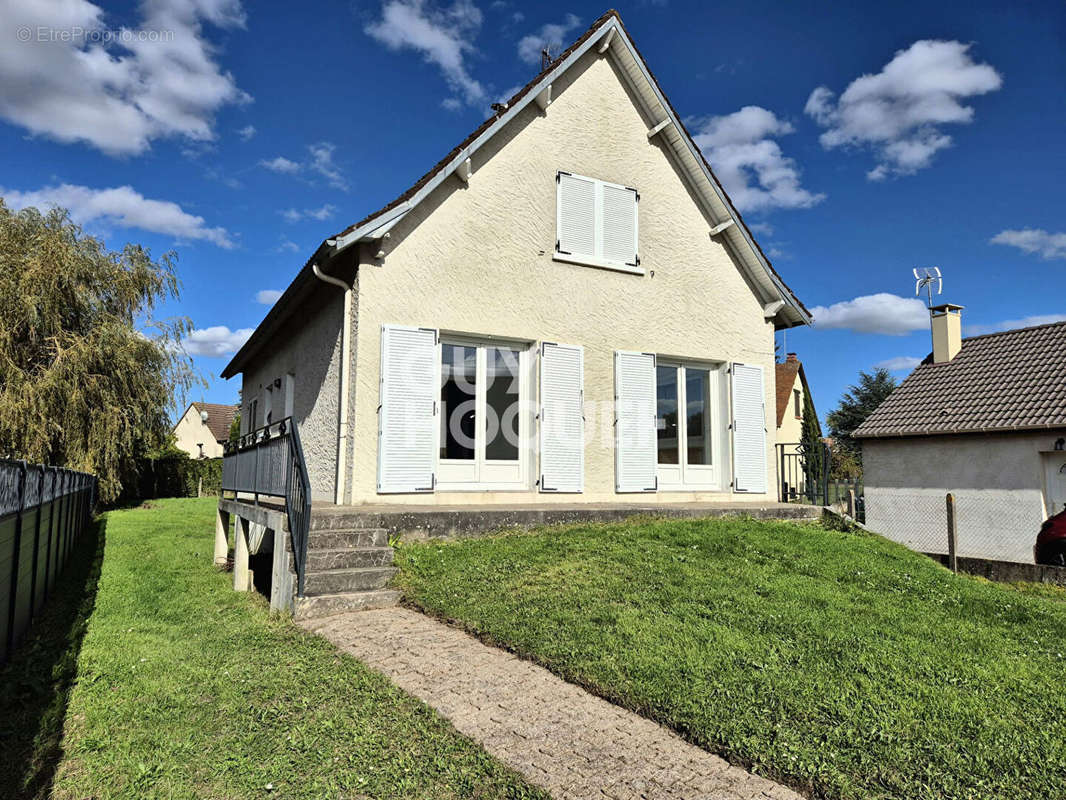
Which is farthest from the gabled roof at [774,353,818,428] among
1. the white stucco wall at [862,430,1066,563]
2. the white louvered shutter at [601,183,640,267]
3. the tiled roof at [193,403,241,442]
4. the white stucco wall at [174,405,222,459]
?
the white stucco wall at [174,405,222,459]

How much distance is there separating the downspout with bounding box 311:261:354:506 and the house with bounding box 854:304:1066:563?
14472 mm

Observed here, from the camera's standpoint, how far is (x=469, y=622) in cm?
507

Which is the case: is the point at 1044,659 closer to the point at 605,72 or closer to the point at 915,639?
the point at 915,639

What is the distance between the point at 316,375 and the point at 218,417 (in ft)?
140

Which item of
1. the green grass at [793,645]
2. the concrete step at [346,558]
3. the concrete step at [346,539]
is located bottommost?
the green grass at [793,645]

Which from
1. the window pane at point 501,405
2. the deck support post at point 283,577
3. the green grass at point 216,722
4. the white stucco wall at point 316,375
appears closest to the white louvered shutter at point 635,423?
the window pane at point 501,405

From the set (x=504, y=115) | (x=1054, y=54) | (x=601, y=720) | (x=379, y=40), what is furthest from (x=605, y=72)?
(x=601, y=720)

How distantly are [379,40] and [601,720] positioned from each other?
1020 cm

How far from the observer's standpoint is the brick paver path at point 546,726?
8.97 ft

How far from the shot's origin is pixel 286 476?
6156 millimetres

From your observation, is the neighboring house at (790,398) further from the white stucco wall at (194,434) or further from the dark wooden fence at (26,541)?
the white stucco wall at (194,434)

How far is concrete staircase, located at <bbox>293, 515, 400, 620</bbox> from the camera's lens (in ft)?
18.3

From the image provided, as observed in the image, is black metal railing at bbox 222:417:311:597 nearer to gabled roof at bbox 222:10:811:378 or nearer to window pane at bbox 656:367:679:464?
gabled roof at bbox 222:10:811:378

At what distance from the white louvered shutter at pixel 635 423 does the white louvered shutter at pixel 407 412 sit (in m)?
2.78
